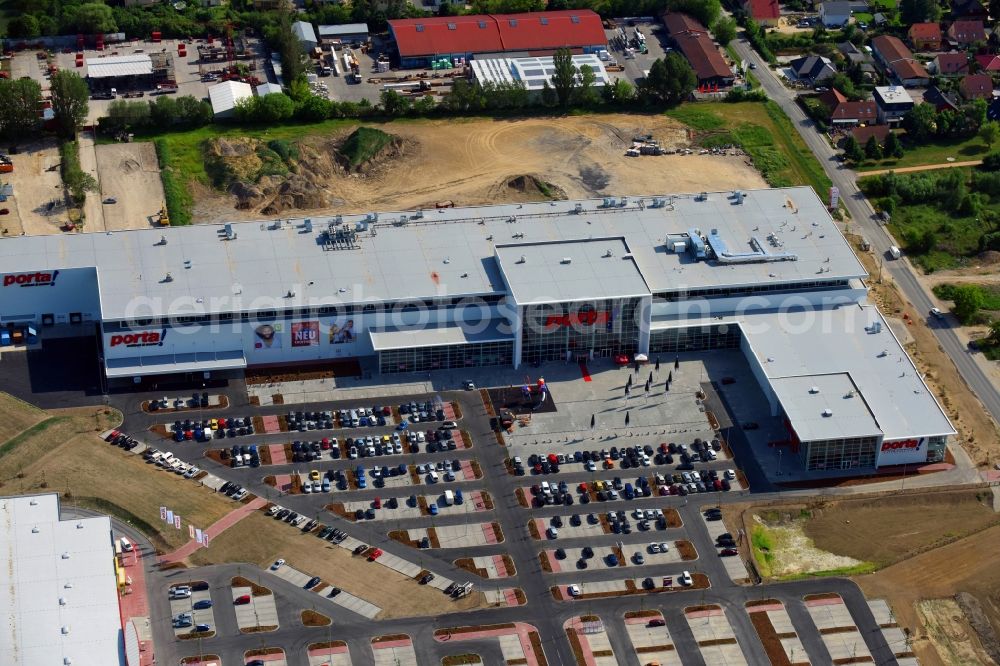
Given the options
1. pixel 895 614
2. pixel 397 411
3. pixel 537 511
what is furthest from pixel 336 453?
pixel 895 614

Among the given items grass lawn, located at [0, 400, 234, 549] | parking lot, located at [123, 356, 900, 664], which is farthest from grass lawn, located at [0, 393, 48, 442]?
parking lot, located at [123, 356, 900, 664]

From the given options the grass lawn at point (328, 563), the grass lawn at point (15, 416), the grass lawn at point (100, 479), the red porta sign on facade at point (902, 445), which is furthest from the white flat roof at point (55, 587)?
the red porta sign on facade at point (902, 445)

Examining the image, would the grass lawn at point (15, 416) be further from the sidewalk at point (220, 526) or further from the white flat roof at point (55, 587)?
the sidewalk at point (220, 526)

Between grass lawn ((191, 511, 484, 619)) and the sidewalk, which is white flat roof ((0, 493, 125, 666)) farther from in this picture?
grass lawn ((191, 511, 484, 619))

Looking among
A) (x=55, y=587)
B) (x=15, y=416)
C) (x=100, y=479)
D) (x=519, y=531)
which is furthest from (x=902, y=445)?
(x=15, y=416)

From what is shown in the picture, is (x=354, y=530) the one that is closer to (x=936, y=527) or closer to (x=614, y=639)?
(x=614, y=639)

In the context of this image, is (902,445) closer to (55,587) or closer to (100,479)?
(100,479)
